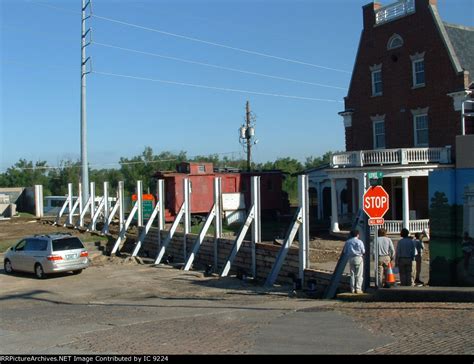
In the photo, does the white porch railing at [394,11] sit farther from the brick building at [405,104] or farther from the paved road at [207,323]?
the paved road at [207,323]

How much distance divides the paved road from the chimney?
76.5 feet

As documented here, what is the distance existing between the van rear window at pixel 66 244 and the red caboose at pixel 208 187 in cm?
1608

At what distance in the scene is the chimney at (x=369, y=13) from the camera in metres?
35.8

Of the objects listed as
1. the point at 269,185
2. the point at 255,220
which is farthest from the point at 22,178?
the point at 255,220

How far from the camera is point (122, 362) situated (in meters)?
7.71

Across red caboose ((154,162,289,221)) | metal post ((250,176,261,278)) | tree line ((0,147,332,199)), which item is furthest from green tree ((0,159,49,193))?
metal post ((250,176,261,278))

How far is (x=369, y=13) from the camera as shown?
3603 cm

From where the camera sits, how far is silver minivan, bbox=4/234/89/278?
21.1m

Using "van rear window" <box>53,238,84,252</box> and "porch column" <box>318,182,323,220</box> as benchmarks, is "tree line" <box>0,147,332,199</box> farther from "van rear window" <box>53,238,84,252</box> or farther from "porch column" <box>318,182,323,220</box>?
"van rear window" <box>53,238,84,252</box>

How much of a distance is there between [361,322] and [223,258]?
489 inches

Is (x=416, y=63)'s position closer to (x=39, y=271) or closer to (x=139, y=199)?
(x=139, y=199)

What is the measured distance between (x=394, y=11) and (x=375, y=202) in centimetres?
2388

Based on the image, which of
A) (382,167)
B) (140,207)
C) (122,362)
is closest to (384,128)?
(382,167)

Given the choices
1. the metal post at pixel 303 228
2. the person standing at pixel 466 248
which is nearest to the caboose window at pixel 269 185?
the metal post at pixel 303 228
